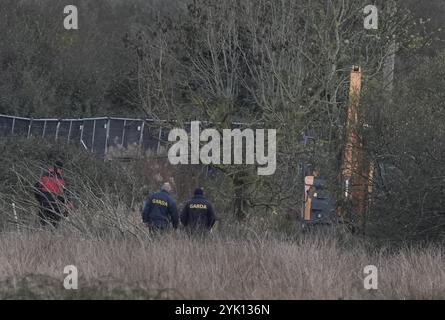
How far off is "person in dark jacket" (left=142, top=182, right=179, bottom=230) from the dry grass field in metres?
0.65

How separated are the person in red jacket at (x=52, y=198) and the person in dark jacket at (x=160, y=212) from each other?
52.2 inches

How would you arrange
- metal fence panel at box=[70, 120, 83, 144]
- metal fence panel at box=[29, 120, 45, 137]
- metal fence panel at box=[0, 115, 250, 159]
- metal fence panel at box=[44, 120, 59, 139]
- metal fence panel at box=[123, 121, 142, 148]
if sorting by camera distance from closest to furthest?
1. metal fence panel at box=[0, 115, 250, 159]
2. metal fence panel at box=[29, 120, 45, 137]
3. metal fence panel at box=[123, 121, 142, 148]
4. metal fence panel at box=[70, 120, 83, 144]
5. metal fence panel at box=[44, 120, 59, 139]

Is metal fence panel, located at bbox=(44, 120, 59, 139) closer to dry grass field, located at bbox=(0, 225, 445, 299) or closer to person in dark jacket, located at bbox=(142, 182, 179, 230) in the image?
person in dark jacket, located at bbox=(142, 182, 179, 230)

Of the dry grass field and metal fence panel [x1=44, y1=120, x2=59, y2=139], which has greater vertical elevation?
metal fence panel [x1=44, y1=120, x2=59, y2=139]

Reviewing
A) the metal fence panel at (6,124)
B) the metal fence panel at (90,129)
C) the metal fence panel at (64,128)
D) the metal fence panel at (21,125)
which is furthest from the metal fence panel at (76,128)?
the metal fence panel at (6,124)

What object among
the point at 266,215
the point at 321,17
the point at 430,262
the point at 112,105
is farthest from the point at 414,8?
the point at 430,262

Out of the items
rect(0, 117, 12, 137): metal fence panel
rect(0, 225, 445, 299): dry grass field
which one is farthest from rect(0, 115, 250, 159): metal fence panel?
rect(0, 225, 445, 299): dry grass field

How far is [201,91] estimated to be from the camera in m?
21.0

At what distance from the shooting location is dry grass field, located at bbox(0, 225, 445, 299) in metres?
11.4

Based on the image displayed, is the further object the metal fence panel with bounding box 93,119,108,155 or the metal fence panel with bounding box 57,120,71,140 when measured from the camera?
the metal fence panel with bounding box 57,120,71,140

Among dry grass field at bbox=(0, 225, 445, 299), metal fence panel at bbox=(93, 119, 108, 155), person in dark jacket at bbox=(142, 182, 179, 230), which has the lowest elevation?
dry grass field at bbox=(0, 225, 445, 299)

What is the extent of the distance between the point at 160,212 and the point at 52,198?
6.33ft
